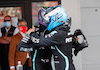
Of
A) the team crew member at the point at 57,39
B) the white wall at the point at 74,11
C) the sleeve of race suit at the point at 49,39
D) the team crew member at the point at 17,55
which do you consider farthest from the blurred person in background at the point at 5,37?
the sleeve of race suit at the point at 49,39

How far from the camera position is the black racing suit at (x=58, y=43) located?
131 inches

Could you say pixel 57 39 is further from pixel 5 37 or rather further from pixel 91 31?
pixel 91 31

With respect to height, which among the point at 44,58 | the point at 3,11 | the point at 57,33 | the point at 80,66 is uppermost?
the point at 3,11

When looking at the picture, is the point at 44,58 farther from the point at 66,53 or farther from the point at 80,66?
the point at 80,66

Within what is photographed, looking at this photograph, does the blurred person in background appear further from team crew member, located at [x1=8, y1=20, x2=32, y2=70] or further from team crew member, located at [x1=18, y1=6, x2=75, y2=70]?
team crew member, located at [x1=18, y1=6, x2=75, y2=70]

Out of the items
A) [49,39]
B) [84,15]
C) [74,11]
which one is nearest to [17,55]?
[74,11]

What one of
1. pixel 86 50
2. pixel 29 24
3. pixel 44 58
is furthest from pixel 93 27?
pixel 44 58

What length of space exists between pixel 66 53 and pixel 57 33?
0.33 m

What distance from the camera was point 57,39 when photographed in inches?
131

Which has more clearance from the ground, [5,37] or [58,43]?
[5,37]

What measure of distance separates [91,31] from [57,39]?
3.56m

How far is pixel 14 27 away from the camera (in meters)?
6.27

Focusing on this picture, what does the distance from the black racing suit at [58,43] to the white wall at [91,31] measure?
10.8 ft

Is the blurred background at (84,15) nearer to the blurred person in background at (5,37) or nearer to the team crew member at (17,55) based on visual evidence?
the blurred person in background at (5,37)
